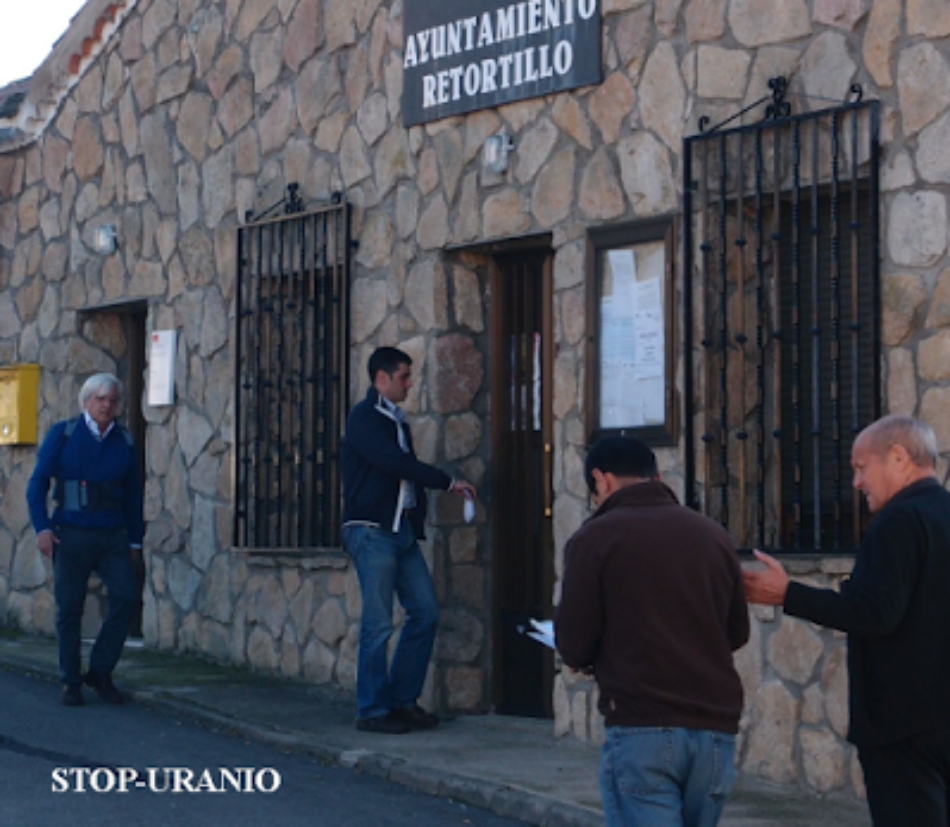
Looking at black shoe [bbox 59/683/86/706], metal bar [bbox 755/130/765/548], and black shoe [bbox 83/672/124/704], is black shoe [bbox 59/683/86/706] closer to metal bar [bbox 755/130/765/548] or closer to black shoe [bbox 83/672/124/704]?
black shoe [bbox 83/672/124/704]

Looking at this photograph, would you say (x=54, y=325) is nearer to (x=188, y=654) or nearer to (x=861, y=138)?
(x=188, y=654)

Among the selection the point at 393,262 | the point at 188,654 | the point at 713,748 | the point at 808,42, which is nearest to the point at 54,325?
the point at 188,654

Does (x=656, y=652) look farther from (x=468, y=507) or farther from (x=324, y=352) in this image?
(x=324, y=352)

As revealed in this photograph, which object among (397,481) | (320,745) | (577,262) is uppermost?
(577,262)

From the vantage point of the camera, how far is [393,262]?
36.0 feet

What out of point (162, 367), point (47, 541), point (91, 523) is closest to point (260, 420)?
point (162, 367)

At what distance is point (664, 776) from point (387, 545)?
4.85 meters

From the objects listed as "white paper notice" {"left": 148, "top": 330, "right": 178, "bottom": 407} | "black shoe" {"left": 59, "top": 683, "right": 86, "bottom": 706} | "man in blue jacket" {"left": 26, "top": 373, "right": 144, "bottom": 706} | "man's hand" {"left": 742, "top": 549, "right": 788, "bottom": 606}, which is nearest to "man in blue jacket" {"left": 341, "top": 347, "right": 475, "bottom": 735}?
"man in blue jacket" {"left": 26, "top": 373, "right": 144, "bottom": 706}

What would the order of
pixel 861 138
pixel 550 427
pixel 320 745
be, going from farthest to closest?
pixel 550 427, pixel 320 745, pixel 861 138

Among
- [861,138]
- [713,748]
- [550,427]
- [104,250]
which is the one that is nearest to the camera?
[713,748]

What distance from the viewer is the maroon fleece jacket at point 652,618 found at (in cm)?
504

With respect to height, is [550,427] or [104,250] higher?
[104,250]

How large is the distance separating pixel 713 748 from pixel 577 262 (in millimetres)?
4898

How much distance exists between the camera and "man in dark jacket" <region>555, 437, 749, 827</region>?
5012 millimetres
